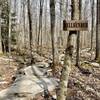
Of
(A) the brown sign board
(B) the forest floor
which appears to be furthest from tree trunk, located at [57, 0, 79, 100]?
(B) the forest floor

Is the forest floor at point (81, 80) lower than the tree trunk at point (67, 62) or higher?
lower

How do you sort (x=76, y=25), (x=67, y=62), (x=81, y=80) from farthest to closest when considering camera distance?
(x=81, y=80) < (x=67, y=62) < (x=76, y=25)

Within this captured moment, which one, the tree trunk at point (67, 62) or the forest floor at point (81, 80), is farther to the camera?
the forest floor at point (81, 80)

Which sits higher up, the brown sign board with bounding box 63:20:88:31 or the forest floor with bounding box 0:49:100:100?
the brown sign board with bounding box 63:20:88:31

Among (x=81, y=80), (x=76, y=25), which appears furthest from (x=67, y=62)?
(x=81, y=80)

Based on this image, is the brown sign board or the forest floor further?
the forest floor

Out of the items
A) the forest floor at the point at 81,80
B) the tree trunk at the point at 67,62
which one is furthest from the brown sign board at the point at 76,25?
the forest floor at the point at 81,80

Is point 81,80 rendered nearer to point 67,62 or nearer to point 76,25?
point 67,62

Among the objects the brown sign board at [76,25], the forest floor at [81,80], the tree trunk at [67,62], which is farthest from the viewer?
the forest floor at [81,80]

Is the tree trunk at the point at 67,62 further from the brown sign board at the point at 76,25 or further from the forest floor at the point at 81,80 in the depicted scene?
the forest floor at the point at 81,80

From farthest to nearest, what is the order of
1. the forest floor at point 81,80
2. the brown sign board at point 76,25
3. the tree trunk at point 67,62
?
1. the forest floor at point 81,80
2. the tree trunk at point 67,62
3. the brown sign board at point 76,25

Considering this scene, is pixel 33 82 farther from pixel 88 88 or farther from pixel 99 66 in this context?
pixel 99 66

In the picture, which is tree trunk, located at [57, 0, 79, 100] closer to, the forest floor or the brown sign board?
the brown sign board

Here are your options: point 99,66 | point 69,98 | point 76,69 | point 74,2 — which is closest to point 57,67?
point 76,69
